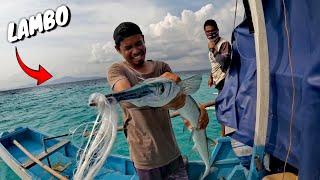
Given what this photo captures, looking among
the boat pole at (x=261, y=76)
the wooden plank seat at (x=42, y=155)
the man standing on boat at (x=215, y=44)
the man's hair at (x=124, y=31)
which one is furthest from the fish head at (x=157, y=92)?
the wooden plank seat at (x=42, y=155)

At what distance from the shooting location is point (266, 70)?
9.61 ft

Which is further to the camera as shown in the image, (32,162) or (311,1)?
(32,162)

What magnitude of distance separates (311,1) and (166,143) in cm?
201

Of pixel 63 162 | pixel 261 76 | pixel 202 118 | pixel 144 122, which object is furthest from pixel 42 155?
pixel 261 76

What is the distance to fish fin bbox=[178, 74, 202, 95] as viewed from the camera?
2.95 meters

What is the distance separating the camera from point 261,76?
2949 mm

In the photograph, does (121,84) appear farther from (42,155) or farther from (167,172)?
(42,155)

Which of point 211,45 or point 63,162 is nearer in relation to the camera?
point 211,45

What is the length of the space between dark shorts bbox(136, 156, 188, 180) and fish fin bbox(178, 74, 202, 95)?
1062mm

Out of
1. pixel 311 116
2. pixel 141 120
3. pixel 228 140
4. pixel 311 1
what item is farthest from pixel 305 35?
pixel 228 140

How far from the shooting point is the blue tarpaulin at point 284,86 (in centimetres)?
250

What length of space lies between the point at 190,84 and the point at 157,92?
56 cm

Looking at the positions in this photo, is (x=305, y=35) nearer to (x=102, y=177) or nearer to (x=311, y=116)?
(x=311, y=116)

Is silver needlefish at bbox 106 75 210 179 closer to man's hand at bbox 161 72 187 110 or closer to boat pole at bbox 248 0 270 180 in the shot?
man's hand at bbox 161 72 187 110
